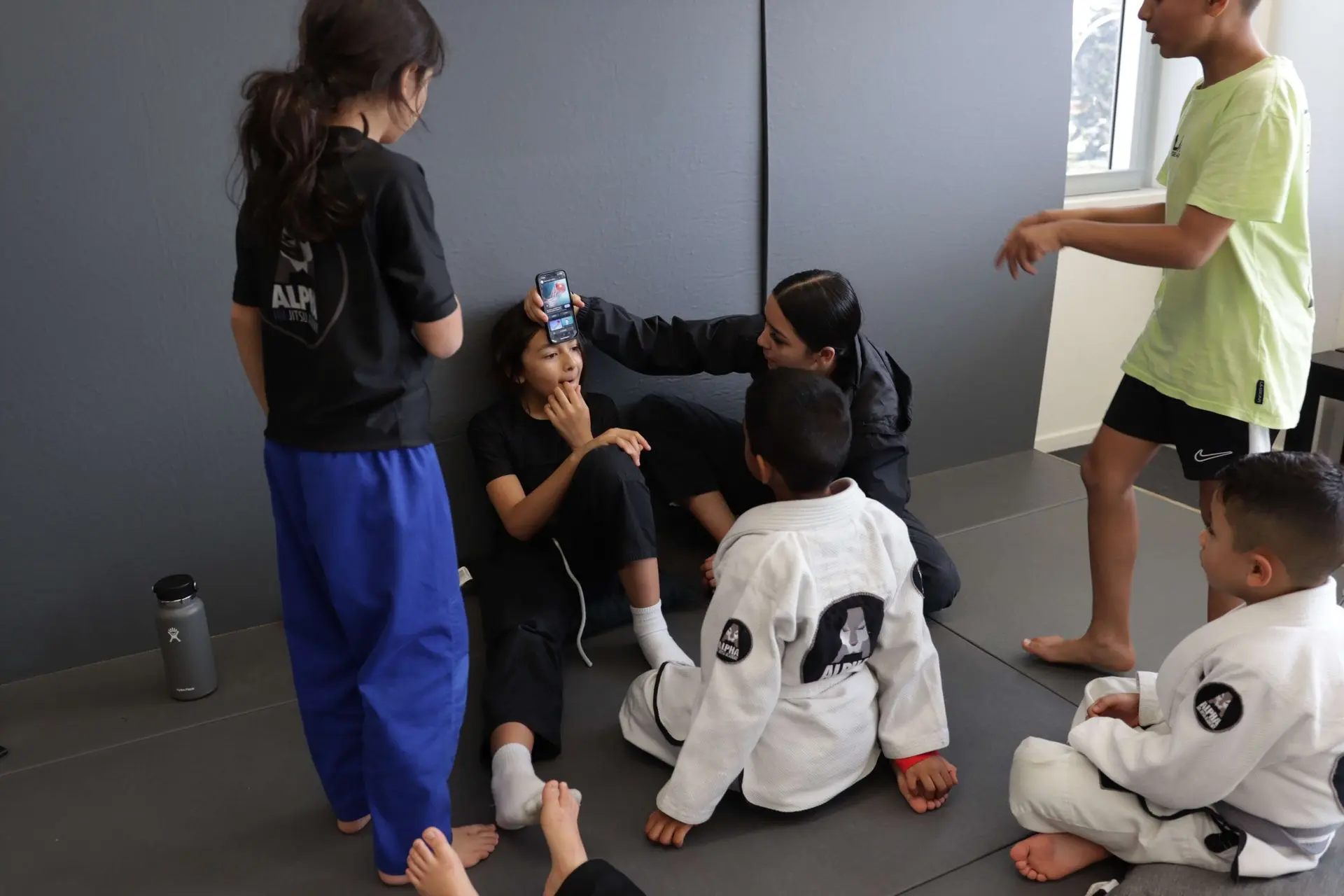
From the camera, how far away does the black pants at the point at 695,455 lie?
2.55 meters

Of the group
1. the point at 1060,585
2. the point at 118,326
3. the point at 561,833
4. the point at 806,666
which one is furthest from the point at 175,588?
the point at 1060,585

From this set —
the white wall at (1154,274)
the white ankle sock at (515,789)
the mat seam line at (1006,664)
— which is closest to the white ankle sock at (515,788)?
the white ankle sock at (515,789)

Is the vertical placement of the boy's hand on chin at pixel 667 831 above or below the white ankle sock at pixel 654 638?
below

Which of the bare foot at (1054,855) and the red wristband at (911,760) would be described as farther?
the red wristband at (911,760)

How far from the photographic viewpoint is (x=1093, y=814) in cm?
156

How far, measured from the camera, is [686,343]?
252cm

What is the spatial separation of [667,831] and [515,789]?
0.82 feet

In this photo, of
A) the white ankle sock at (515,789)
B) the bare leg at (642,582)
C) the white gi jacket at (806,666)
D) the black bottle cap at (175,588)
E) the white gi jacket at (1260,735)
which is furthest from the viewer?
the bare leg at (642,582)

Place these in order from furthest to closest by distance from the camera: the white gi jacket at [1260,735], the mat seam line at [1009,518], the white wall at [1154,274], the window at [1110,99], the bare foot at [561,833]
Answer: the window at [1110,99] → the white wall at [1154,274] → the mat seam line at [1009,518] → the bare foot at [561,833] → the white gi jacket at [1260,735]

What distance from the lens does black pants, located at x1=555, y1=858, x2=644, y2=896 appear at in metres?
1.39

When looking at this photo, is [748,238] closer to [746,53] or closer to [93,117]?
[746,53]

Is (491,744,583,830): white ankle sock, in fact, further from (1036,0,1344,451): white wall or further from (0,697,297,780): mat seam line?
(1036,0,1344,451): white wall

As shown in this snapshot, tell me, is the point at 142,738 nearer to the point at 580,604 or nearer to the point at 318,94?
the point at 580,604

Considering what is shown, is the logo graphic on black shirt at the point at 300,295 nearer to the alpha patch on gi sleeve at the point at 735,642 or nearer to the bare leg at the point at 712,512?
the alpha patch on gi sleeve at the point at 735,642
